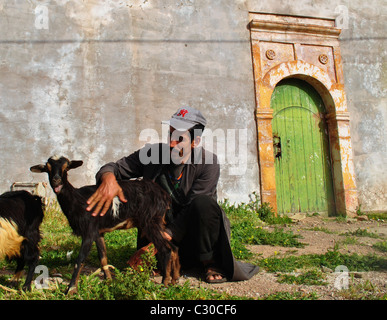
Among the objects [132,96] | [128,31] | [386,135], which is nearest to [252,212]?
[132,96]

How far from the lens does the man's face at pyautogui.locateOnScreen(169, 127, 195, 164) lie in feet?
9.90

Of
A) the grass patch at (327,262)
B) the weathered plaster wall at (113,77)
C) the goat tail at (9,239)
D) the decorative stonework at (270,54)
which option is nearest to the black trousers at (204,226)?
the grass patch at (327,262)

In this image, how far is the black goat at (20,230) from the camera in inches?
108

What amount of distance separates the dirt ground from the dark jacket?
0.18 meters

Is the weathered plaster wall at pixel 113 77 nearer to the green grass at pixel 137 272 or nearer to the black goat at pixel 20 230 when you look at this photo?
the green grass at pixel 137 272

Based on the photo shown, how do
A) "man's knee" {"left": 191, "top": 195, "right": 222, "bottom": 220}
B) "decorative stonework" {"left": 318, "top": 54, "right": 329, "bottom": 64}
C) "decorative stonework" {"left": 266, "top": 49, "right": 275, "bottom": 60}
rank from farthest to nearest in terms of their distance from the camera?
"decorative stonework" {"left": 318, "top": 54, "right": 329, "bottom": 64}, "decorative stonework" {"left": 266, "top": 49, "right": 275, "bottom": 60}, "man's knee" {"left": 191, "top": 195, "right": 222, "bottom": 220}

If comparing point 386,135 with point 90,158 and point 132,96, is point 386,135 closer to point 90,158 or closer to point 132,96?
point 132,96

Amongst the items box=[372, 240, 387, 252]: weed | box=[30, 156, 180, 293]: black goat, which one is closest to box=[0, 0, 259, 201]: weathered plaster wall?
box=[372, 240, 387, 252]: weed

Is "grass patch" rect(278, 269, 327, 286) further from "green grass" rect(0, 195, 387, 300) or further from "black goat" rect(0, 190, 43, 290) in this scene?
"black goat" rect(0, 190, 43, 290)

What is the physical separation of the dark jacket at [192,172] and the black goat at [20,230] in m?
0.68

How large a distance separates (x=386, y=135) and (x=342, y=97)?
4.75 ft
